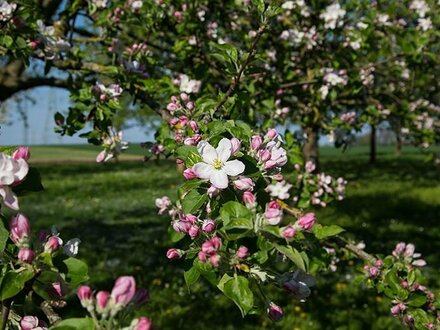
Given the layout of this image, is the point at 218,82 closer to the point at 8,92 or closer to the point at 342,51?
the point at 342,51

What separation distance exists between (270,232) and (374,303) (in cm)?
507

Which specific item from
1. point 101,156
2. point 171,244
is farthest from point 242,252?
point 171,244

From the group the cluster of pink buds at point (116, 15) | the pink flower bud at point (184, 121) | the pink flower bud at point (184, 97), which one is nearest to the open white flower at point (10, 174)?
the pink flower bud at point (184, 121)

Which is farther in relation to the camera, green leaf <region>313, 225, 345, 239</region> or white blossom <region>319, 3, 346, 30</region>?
white blossom <region>319, 3, 346, 30</region>

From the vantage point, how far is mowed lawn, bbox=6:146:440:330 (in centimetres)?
536

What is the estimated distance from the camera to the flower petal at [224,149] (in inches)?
55.2

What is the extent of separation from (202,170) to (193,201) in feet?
0.30

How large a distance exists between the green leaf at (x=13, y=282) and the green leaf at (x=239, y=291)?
449mm

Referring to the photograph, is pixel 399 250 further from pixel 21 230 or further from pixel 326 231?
pixel 21 230

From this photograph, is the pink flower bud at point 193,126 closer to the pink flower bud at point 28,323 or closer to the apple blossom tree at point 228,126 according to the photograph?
the apple blossom tree at point 228,126

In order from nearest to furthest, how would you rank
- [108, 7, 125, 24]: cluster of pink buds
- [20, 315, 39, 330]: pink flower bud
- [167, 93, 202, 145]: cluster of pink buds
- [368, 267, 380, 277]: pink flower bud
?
[20, 315, 39, 330]: pink flower bud, [167, 93, 202, 145]: cluster of pink buds, [368, 267, 380, 277]: pink flower bud, [108, 7, 125, 24]: cluster of pink buds

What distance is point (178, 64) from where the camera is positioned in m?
4.39

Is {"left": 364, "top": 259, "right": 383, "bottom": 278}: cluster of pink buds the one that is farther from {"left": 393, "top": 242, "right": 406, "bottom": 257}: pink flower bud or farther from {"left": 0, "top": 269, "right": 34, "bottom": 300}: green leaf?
{"left": 0, "top": 269, "right": 34, "bottom": 300}: green leaf

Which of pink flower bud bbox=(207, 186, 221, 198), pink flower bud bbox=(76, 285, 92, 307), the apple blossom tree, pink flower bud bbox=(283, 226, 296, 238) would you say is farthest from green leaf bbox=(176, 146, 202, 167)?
pink flower bud bbox=(76, 285, 92, 307)
